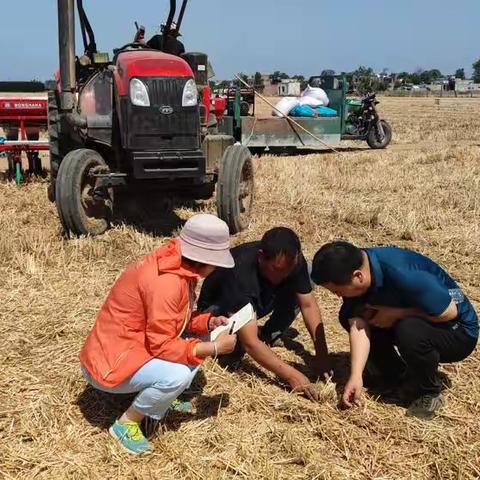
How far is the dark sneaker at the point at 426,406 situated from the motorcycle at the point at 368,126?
11.3m

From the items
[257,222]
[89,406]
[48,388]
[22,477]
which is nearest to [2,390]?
[48,388]

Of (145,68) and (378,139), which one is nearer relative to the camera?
(145,68)

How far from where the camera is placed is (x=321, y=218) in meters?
6.64

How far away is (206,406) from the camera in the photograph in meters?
3.24

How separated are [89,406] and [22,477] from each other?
576mm

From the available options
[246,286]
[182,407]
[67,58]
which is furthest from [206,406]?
[67,58]

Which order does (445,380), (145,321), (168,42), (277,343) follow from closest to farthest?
→ (145,321) → (445,380) → (277,343) → (168,42)

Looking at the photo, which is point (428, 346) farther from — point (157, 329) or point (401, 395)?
point (157, 329)

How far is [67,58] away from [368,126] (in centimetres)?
922

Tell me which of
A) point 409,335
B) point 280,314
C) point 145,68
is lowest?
point 280,314

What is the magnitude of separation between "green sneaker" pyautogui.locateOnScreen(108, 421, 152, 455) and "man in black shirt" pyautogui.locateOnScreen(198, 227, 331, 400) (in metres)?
0.69

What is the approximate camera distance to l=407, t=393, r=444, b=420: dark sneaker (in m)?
3.17

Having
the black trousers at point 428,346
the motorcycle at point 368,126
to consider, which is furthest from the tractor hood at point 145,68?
the motorcycle at point 368,126

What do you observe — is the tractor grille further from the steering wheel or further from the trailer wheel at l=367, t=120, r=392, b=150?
the trailer wheel at l=367, t=120, r=392, b=150
